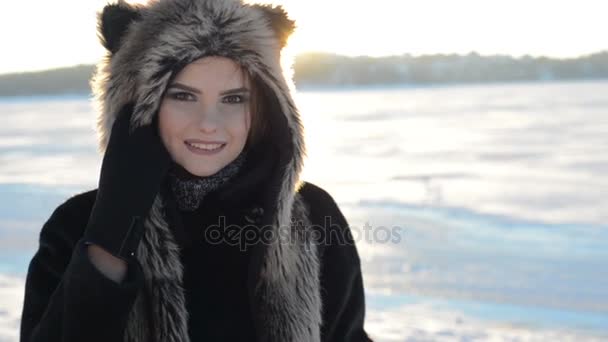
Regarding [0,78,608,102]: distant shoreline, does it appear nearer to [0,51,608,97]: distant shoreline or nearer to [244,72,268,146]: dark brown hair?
[0,51,608,97]: distant shoreline

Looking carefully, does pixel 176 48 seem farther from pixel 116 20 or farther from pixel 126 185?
pixel 126 185

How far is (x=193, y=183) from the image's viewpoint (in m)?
1.74

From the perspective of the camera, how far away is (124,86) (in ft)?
5.37

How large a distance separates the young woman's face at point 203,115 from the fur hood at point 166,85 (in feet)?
0.10

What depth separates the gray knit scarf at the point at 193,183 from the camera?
1.73m

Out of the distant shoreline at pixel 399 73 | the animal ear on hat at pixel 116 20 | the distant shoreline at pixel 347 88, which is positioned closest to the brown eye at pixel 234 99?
the animal ear on hat at pixel 116 20

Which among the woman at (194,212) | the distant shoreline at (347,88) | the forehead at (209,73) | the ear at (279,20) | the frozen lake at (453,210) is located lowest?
the frozen lake at (453,210)

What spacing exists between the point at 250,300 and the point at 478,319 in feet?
6.33

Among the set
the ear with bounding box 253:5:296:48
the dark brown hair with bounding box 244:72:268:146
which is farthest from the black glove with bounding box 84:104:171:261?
the ear with bounding box 253:5:296:48

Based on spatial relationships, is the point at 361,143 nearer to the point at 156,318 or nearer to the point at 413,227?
the point at 413,227

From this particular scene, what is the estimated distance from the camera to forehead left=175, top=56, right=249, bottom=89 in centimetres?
162

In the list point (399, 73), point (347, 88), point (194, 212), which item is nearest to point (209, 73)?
point (194, 212)

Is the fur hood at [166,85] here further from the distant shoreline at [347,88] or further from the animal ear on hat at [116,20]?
the distant shoreline at [347,88]

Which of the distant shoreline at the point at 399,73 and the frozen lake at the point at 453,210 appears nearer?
the frozen lake at the point at 453,210
